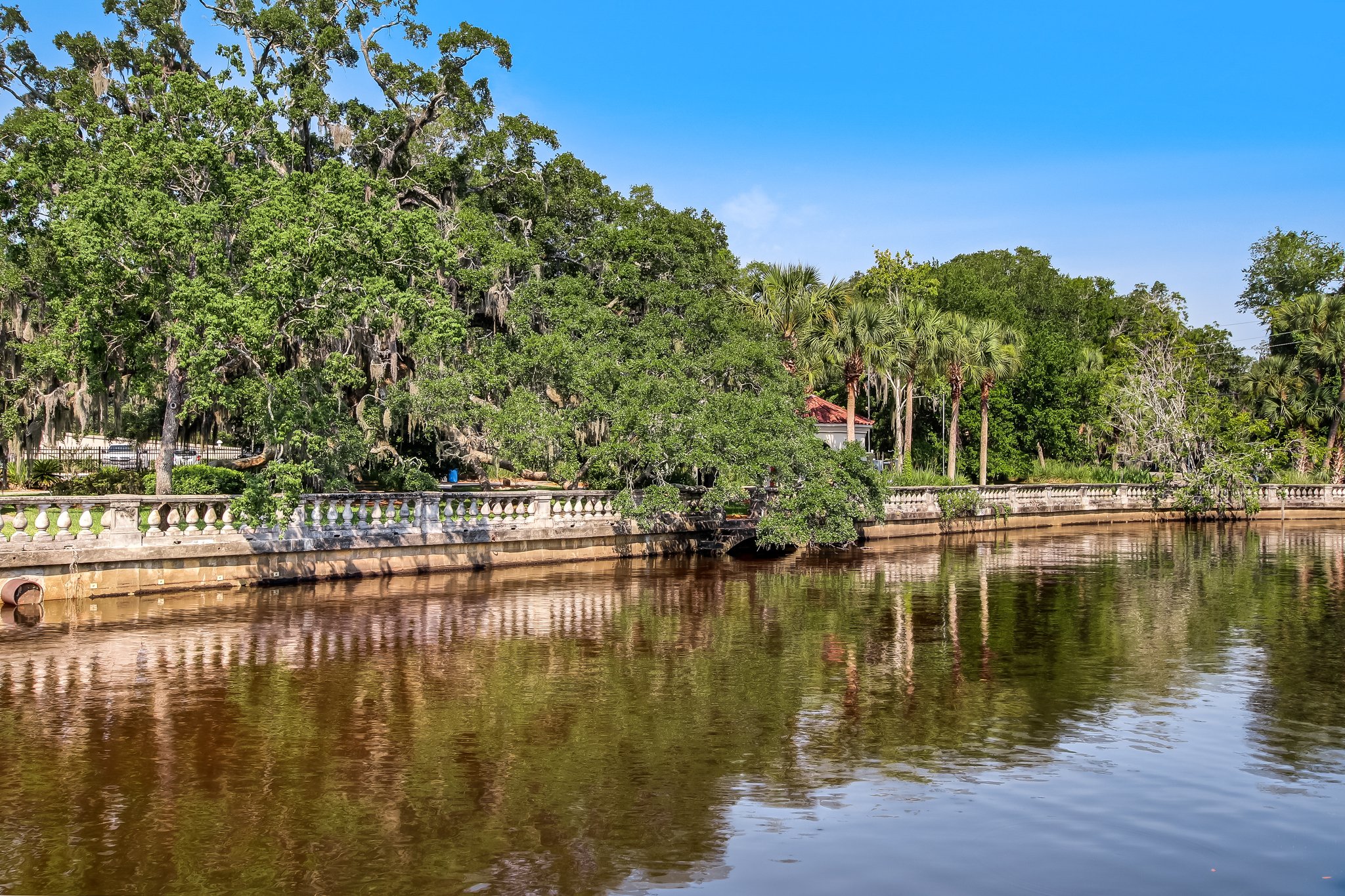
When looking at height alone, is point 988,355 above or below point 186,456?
above

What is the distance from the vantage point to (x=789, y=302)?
4472 centimetres

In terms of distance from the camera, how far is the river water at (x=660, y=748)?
800cm

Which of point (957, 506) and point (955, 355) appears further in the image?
point (955, 355)

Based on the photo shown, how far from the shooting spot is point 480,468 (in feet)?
105

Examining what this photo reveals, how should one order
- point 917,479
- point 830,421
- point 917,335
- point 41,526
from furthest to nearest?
point 830,421 → point 917,335 → point 917,479 → point 41,526

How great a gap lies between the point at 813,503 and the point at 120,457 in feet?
93.4

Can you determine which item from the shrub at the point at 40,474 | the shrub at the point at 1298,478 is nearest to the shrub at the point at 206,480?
the shrub at the point at 40,474

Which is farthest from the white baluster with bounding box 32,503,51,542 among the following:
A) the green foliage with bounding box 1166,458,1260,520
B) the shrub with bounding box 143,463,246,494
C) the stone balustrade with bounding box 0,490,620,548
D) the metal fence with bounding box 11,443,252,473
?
the green foliage with bounding box 1166,458,1260,520

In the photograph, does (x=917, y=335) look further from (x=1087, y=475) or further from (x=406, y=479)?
(x=406, y=479)

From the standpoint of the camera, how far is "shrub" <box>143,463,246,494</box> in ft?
78.2

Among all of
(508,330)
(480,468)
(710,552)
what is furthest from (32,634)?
Result: (508,330)

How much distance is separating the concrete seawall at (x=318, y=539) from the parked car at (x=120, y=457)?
1698 centimetres

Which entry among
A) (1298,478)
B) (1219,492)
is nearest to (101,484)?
(1219,492)

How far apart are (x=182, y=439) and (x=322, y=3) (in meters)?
16.9
